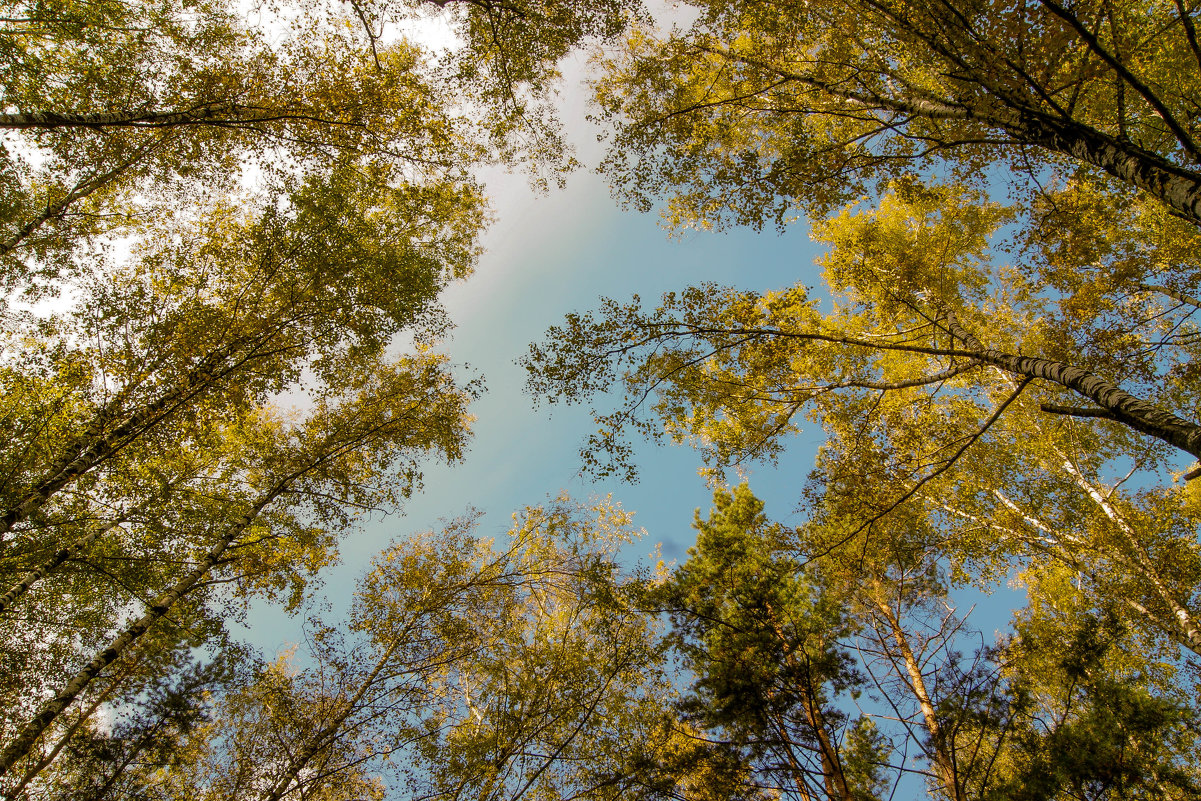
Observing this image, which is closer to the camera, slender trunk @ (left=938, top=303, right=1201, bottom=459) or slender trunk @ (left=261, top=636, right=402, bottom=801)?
slender trunk @ (left=938, top=303, right=1201, bottom=459)

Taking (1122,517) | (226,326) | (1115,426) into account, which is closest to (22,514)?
(226,326)

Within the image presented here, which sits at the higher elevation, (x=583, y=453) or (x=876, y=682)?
(x=583, y=453)

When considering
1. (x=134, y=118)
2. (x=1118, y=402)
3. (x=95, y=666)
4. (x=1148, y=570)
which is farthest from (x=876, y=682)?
(x=134, y=118)

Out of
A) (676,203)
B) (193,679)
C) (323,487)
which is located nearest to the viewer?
(193,679)

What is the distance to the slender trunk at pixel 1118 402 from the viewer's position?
3229mm

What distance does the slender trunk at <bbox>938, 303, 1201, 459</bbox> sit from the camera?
323 cm

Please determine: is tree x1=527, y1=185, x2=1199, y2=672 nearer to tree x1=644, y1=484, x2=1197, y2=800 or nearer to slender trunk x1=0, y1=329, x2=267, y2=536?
tree x1=644, y1=484, x2=1197, y2=800

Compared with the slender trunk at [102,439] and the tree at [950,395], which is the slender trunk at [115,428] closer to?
the slender trunk at [102,439]

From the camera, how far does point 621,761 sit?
6.58 meters

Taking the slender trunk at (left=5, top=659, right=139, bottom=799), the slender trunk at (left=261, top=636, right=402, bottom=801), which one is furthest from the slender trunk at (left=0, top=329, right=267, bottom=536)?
the slender trunk at (left=261, top=636, right=402, bottom=801)

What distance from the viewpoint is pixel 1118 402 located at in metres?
3.79

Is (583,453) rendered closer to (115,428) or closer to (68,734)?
(115,428)

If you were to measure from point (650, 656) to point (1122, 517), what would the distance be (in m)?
8.97

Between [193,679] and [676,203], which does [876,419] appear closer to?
[676,203]
